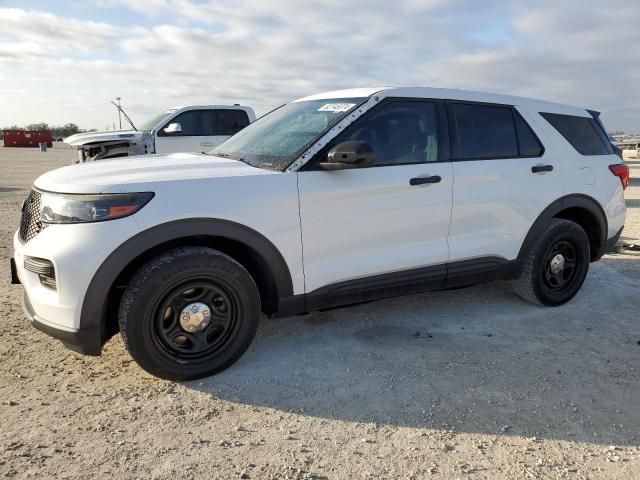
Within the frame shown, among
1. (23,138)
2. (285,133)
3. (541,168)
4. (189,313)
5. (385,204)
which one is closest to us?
(189,313)

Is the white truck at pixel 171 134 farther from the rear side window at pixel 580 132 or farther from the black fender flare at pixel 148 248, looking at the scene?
the black fender flare at pixel 148 248

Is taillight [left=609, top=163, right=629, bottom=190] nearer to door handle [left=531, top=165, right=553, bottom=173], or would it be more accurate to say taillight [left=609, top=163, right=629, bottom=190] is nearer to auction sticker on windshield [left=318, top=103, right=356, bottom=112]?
door handle [left=531, top=165, right=553, bottom=173]

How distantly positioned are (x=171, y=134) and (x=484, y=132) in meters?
7.63

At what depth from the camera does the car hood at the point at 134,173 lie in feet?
9.59

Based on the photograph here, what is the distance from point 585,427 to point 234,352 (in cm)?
206

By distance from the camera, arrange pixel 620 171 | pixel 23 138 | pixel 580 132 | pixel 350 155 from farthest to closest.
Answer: pixel 23 138
pixel 620 171
pixel 580 132
pixel 350 155

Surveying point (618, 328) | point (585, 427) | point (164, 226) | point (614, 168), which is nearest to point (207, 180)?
point (164, 226)

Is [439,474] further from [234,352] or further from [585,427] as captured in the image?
[234,352]

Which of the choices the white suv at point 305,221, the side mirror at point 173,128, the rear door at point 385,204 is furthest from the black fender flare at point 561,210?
the side mirror at point 173,128

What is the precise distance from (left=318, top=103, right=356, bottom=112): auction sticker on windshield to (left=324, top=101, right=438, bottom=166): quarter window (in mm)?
160

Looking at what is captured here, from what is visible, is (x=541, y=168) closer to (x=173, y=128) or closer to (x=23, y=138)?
(x=173, y=128)

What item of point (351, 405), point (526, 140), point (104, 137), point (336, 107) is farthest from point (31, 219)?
point (104, 137)

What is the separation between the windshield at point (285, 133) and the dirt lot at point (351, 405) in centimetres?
136

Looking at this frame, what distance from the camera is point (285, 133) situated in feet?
12.6
